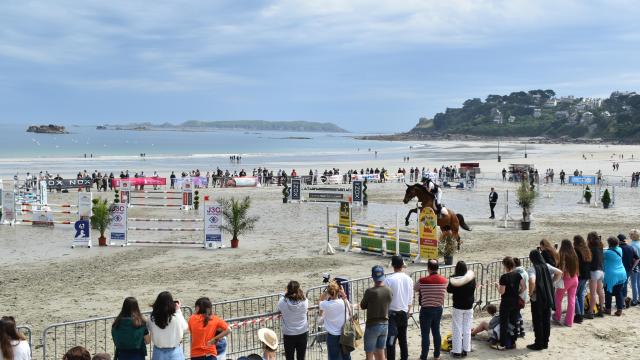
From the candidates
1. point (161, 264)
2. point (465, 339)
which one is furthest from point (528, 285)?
point (161, 264)

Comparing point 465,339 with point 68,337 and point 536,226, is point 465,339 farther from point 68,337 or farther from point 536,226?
point 536,226

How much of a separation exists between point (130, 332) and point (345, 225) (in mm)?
14435

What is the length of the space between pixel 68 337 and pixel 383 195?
30.7 metres

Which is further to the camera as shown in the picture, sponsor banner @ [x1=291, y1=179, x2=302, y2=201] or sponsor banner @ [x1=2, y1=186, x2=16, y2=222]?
sponsor banner @ [x1=291, y1=179, x2=302, y2=201]

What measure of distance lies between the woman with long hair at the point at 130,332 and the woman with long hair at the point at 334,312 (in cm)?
213

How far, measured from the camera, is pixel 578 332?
34.9 ft

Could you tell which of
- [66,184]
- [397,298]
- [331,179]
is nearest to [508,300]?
[397,298]

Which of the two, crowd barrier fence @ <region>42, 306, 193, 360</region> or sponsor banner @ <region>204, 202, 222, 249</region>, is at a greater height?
sponsor banner @ <region>204, 202, 222, 249</region>

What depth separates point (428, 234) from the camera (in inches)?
699

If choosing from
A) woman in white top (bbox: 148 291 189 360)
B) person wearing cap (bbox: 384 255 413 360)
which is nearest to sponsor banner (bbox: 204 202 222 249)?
person wearing cap (bbox: 384 255 413 360)

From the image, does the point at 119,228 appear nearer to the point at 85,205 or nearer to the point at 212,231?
the point at 85,205

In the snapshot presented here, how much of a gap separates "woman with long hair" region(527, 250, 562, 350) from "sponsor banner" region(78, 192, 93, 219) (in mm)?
16310

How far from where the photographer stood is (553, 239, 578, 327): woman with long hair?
10.2 m

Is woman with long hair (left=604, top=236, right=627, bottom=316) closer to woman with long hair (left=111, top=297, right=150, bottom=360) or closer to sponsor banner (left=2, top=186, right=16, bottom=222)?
woman with long hair (left=111, top=297, right=150, bottom=360)
